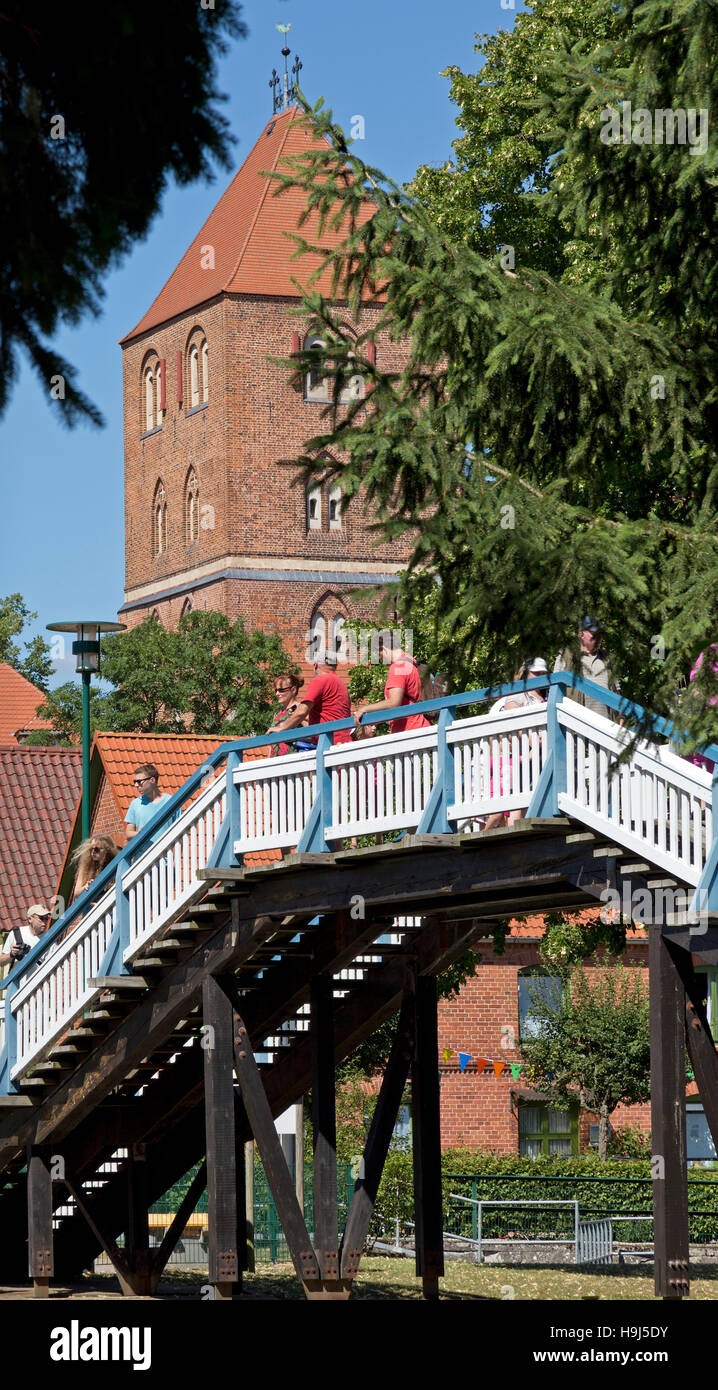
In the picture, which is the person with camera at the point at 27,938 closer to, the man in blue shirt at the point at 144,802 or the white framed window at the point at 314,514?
the man in blue shirt at the point at 144,802

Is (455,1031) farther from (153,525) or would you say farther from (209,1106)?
(153,525)

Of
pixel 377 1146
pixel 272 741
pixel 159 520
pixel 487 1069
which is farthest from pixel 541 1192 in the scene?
pixel 159 520

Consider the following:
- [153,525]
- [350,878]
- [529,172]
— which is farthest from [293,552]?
[350,878]

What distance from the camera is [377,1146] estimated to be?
19.4m

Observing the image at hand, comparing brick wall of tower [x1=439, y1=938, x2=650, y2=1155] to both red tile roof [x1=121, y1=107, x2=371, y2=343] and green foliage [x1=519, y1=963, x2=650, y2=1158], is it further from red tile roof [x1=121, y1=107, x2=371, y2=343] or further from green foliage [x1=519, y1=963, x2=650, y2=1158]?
red tile roof [x1=121, y1=107, x2=371, y2=343]

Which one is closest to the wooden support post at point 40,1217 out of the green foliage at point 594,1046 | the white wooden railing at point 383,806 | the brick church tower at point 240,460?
the white wooden railing at point 383,806

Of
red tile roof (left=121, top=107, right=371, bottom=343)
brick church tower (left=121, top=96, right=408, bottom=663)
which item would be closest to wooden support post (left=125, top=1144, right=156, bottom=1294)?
brick church tower (left=121, top=96, right=408, bottom=663)

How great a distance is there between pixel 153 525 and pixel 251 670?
89.0 feet

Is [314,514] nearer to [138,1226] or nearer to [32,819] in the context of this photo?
[32,819]

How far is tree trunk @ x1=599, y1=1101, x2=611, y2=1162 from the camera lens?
4784 cm

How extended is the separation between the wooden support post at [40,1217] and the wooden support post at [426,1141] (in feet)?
11.3

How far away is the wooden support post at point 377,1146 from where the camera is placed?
1873 cm

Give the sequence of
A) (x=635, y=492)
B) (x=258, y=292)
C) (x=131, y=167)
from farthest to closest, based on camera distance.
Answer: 1. (x=258, y=292)
2. (x=635, y=492)
3. (x=131, y=167)

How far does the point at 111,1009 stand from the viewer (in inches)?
736
